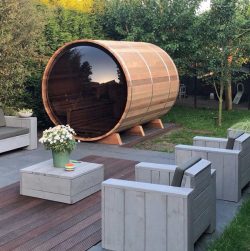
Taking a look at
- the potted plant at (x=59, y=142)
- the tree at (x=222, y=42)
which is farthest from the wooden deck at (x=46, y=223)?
the tree at (x=222, y=42)

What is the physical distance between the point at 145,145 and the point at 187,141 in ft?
3.36

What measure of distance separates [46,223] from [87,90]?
202 inches

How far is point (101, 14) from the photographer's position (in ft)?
44.7

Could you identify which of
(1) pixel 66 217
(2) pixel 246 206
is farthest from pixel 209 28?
(1) pixel 66 217

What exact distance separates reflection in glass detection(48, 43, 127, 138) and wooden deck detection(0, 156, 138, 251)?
3.65m

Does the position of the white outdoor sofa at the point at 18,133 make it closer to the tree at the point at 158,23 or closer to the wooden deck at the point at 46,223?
the wooden deck at the point at 46,223

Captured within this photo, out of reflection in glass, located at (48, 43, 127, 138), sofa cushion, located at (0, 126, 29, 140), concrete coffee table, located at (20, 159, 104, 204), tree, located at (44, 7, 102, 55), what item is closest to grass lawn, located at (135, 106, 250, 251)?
Result: reflection in glass, located at (48, 43, 127, 138)

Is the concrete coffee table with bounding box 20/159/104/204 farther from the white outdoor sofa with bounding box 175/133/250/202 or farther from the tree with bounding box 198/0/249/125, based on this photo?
the tree with bounding box 198/0/249/125

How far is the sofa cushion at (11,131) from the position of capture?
7965 mm

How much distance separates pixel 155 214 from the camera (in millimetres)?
3711

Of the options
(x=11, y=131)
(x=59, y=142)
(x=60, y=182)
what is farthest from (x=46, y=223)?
(x=11, y=131)

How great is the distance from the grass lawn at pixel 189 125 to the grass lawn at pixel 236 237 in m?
3.98

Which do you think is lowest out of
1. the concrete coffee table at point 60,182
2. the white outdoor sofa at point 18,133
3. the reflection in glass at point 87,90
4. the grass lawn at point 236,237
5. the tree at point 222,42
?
the grass lawn at point 236,237

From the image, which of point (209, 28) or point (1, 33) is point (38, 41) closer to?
point (1, 33)
